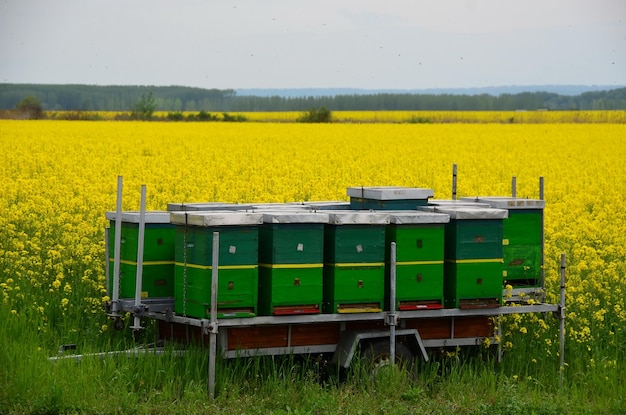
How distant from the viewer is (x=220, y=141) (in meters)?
44.6

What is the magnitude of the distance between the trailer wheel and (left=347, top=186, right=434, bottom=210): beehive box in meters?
2.02

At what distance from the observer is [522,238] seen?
12.5m

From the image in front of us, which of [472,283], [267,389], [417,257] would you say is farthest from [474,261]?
[267,389]

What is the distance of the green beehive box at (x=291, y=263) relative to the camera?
401 inches

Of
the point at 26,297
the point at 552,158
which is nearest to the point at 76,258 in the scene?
the point at 26,297

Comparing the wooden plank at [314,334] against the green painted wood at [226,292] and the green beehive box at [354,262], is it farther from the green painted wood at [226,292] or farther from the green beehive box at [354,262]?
the green painted wood at [226,292]

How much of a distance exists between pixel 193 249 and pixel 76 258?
5638mm

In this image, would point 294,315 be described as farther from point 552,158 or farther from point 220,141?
point 220,141

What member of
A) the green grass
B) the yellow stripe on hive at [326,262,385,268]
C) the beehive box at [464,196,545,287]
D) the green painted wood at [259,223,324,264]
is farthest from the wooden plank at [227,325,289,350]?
the beehive box at [464,196,545,287]

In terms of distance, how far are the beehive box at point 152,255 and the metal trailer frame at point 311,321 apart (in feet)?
0.42

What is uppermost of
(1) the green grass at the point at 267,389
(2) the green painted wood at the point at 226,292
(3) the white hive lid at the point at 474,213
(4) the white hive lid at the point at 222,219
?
(3) the white hive lid at the point at 474,213

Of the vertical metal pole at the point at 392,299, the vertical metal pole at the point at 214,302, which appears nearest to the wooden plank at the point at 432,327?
the vertical metal pole at the point at 392,299

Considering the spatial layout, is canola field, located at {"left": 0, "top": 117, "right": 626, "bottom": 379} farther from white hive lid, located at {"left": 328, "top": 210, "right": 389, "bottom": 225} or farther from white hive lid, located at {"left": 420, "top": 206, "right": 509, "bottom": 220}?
white hive lid, located at {"left": 328, "top": 210, "right": 389, "bottom": 225}

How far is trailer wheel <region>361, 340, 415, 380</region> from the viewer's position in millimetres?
10664
